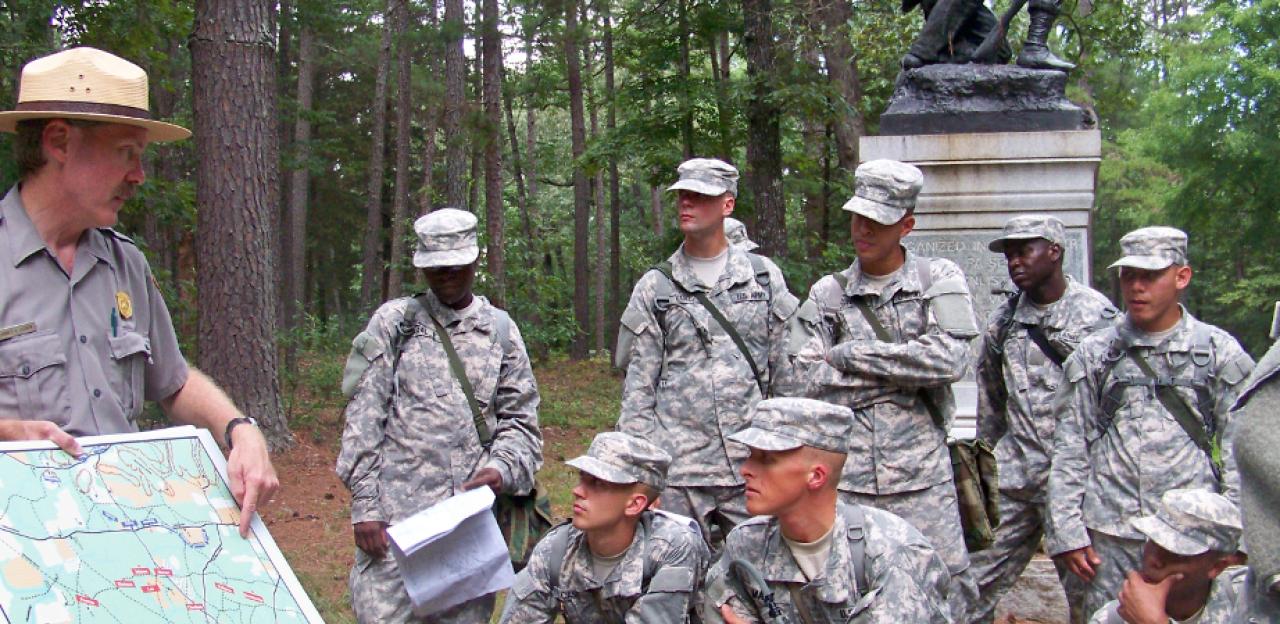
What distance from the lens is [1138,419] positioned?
4.87 m

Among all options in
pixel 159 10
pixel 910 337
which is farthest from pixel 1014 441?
pixel 159 10

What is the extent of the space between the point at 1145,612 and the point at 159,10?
10543 mm

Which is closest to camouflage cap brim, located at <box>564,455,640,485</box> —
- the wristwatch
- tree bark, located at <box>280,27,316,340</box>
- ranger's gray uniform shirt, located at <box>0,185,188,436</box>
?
the wristwatch

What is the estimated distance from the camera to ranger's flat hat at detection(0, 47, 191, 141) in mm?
2996

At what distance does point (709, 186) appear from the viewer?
5.48m

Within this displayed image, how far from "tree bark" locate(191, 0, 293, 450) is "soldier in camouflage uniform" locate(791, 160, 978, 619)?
676cm

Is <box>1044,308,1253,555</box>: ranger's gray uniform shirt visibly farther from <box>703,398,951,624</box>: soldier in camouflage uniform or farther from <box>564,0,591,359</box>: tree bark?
<box>564,0,591,359</box>: tree bark

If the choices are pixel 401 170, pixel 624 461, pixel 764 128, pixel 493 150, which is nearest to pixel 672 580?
pixel 624 461

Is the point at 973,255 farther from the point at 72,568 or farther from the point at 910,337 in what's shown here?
the point at 72,568

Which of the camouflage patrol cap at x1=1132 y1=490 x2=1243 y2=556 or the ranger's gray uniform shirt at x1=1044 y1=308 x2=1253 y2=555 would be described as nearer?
the camouflage patrol cap at x1=1132 y1=490 x2=1243 y2=556

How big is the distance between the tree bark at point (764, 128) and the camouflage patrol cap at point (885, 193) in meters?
8.61

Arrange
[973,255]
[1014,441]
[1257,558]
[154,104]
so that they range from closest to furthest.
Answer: [1257,558] < [1014,441] < [973,255] < [154,104]

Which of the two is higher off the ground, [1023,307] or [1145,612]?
[1023,307]

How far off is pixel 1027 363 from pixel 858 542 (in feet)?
7.61
